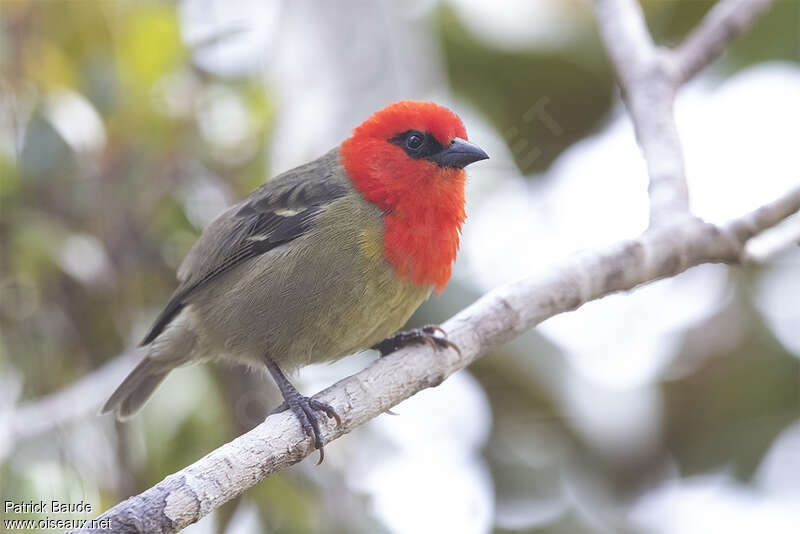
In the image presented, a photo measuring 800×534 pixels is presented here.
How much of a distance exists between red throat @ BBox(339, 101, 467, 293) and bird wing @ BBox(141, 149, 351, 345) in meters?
0.13

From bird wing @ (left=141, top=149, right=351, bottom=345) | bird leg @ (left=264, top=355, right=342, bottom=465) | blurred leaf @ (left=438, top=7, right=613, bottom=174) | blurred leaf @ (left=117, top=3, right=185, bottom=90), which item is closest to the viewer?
bird leg @ (left=264, top=355, right=342, bottom=465)

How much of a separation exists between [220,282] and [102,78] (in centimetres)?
110

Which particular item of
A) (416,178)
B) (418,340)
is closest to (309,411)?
(418,340)

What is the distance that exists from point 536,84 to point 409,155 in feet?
5.99

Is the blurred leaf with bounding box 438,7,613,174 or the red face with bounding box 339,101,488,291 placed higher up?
the blurred leaf with bounding box 438,7,613,174

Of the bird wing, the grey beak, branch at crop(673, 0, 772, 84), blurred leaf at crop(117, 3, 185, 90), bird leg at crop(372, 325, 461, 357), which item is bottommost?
bird leg at crop(372, 325, 461, 357)

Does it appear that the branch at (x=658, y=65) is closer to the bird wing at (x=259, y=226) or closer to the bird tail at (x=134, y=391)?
the bird wing at (x=259, y=226)

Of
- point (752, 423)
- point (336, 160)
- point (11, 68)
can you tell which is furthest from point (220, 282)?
point (752, 423)

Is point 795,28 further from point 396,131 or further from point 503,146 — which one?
point 396,131

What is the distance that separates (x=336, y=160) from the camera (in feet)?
12.2

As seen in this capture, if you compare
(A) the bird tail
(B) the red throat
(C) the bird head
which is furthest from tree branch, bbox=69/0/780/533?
(A) the bird tail

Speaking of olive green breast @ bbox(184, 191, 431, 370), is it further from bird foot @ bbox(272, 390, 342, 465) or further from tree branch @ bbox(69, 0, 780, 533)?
bird foot @ bbox(272, 390, 342, 465)

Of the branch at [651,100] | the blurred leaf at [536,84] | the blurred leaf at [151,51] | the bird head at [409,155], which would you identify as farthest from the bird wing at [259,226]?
the blurred leaf at [536,84]

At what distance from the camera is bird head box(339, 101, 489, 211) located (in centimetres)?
348
